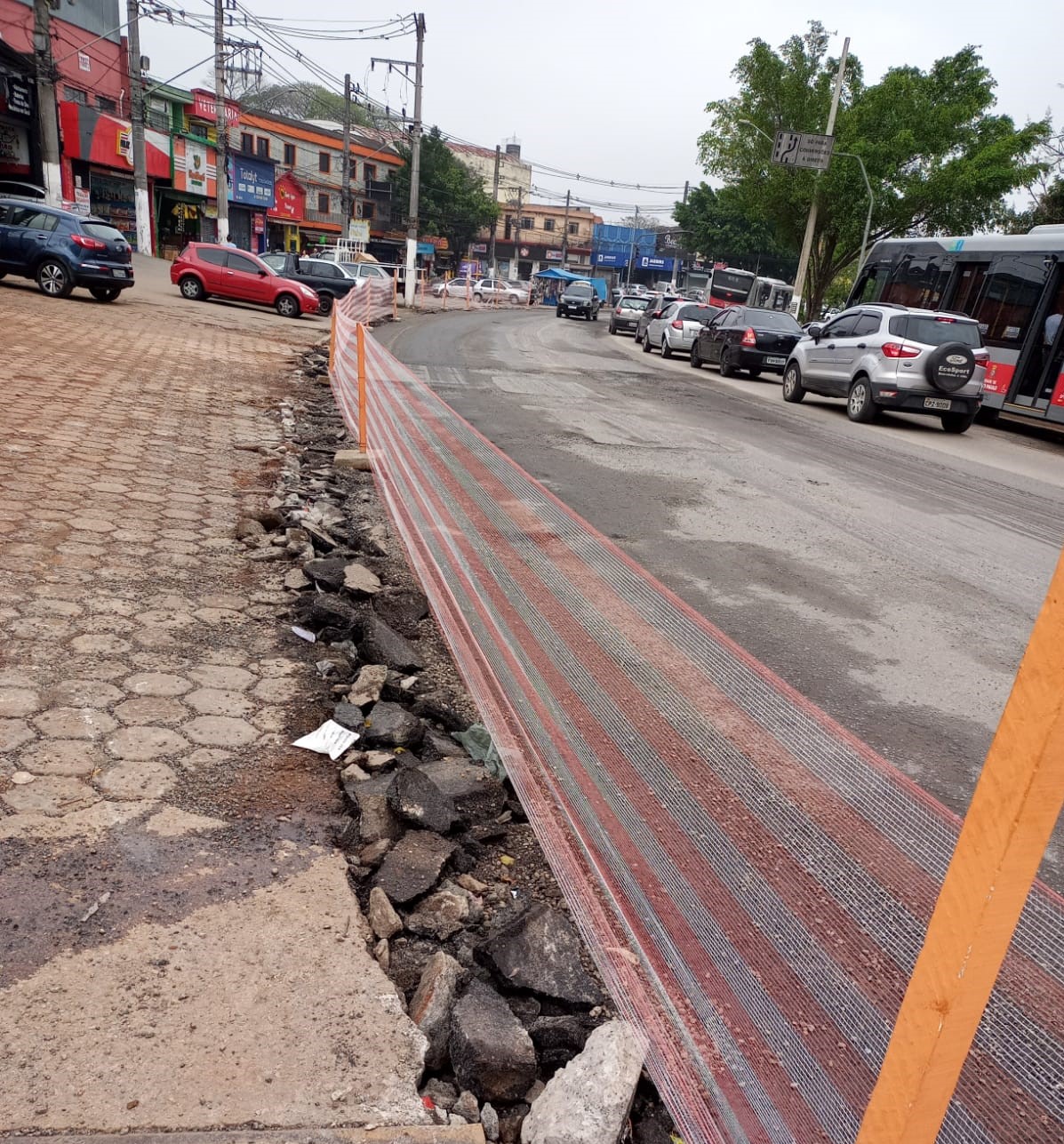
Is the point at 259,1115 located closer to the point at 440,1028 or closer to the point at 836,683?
the point at 440,1028

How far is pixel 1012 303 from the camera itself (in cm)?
1525

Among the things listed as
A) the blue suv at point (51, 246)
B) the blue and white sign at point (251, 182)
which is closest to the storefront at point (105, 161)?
the blue and white sign at point (251, 182)

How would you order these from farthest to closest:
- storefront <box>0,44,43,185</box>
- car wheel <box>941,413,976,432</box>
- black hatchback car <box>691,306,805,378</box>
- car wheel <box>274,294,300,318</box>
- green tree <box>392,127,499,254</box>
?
green tree <box>392,127,499,254</box>, storefront <box>0,44,43,185</box>, car wheel <box>274,294,300,318</box>, black hatchback car <box>691,306,805,378</box>, car wheel <box>941,413,976,432</box>

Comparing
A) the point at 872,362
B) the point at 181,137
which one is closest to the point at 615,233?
the point at 181,137

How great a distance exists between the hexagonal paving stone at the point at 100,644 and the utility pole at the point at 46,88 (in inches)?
846

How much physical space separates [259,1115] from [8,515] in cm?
424

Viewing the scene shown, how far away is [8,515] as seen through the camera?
493 cm

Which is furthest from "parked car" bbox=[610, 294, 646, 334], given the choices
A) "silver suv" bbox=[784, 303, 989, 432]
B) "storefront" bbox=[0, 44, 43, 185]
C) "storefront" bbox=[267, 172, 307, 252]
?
"storefront" bbox=[267, 172, 307, 252]

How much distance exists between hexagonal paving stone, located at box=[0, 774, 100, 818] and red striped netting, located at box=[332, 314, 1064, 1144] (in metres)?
1.30

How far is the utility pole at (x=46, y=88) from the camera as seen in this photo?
21406mm

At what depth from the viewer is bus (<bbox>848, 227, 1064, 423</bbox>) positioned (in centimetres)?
1441

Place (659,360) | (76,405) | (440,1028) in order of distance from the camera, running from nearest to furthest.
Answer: (440,1028)
(76,405)
(659,360)

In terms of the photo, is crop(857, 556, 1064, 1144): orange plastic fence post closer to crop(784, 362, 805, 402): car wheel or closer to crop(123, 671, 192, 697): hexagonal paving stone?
crop(123, 671, 192, 697): hexagonal paving stone

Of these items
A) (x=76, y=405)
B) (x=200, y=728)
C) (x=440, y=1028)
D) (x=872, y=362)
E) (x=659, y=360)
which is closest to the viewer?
(x=440, y=1028)
